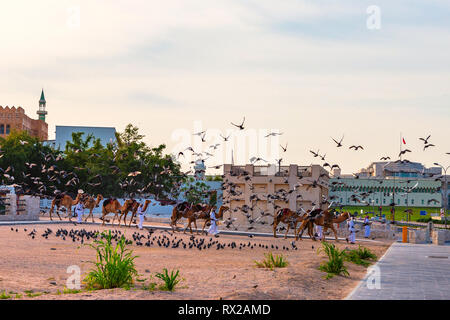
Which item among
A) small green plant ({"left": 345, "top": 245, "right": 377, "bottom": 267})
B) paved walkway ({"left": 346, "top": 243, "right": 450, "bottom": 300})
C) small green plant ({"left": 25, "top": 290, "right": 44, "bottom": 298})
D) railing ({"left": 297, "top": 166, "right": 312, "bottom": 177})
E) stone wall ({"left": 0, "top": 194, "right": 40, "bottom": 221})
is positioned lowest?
small green plant ({"left": 345, "top": 245, "right": 377, "bottom": 267})

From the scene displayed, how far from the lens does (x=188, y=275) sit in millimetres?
16859

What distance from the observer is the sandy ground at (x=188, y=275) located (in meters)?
12.9

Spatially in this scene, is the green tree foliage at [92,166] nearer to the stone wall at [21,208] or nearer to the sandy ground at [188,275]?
the stone wall at [21,208]

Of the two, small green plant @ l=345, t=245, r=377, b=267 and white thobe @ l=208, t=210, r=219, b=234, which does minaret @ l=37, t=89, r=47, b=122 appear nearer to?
white thobe @ l=208, t=210, r=219, b=234

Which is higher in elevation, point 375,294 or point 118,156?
point 118,156

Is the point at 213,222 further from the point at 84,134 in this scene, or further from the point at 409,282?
the point at 84,134

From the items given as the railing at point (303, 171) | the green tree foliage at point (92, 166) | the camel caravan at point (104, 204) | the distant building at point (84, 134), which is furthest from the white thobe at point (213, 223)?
the distant building at point (84, 134)

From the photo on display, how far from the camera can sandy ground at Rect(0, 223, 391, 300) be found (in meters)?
12.9

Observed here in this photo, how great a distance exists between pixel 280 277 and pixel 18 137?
235 feet

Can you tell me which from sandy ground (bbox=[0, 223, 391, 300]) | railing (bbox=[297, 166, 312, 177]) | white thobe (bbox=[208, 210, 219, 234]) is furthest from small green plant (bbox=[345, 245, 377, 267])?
railing (bbox=[297, 166, 312, 177])
